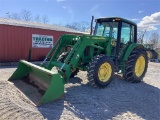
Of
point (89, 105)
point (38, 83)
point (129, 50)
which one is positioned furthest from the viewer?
point (129, 50)

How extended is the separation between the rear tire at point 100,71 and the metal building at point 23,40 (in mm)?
7231

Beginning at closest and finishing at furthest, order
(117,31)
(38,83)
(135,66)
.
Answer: (38,83)
(117,31)
(135,66)

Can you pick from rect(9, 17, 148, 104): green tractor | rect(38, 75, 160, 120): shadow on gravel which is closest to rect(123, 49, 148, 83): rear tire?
rect(9, 17, 148, 104): green tractor

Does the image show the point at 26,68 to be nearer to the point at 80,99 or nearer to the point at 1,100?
the point at 1,100

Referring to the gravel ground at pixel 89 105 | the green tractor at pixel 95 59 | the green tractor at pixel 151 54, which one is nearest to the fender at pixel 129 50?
the green tractor at pixel 95 59

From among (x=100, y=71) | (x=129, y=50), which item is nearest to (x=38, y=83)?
(x=100, y=71)

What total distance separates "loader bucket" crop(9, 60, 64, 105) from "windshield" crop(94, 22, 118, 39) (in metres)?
2.93

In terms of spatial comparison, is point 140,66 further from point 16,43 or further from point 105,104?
point 16,43

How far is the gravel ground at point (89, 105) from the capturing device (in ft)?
13.1

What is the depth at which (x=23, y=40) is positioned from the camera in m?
12.0

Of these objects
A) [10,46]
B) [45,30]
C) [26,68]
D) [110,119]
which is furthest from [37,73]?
[45,30]

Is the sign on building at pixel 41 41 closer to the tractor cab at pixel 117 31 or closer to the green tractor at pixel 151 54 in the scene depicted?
the tractor cab at pixel 117 31

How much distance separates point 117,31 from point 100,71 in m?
1.80

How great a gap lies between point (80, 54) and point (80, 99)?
1.42 m
